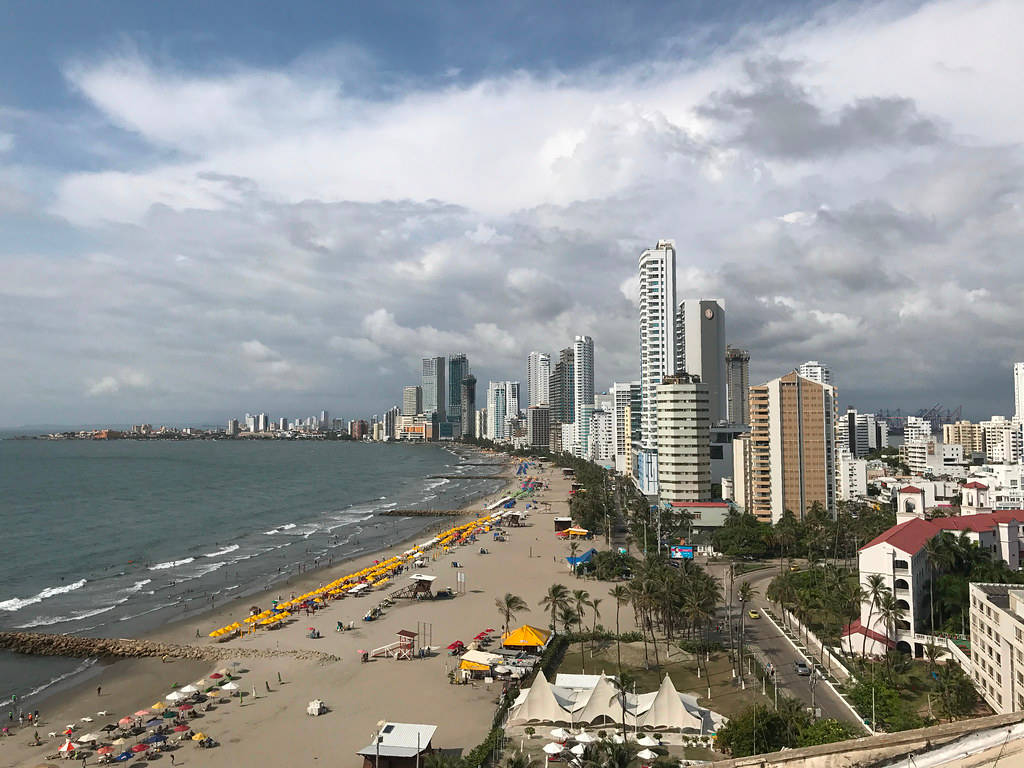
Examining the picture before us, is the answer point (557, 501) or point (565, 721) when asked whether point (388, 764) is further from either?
point (557, 501)

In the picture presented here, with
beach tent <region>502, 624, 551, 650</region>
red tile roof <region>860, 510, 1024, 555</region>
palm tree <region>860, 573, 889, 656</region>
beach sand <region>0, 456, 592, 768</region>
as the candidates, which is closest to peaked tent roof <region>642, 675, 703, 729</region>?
beach sand <region>0, 456, 592, 768</region>

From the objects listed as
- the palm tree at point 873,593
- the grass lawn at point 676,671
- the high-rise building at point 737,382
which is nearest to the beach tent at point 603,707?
the grass lawn at point 676,671

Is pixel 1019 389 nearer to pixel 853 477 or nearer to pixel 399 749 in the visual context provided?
pixel 853 477

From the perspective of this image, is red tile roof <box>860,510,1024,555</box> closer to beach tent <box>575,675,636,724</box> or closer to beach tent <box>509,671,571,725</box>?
beach tent <box>575,675,636,724</box>

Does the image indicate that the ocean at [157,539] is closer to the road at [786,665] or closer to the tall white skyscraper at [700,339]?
the road at [786,665]

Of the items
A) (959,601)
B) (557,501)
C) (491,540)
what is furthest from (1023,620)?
(557,501)


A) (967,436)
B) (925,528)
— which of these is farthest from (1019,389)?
(925,528)

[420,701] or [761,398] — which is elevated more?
[761,398]
